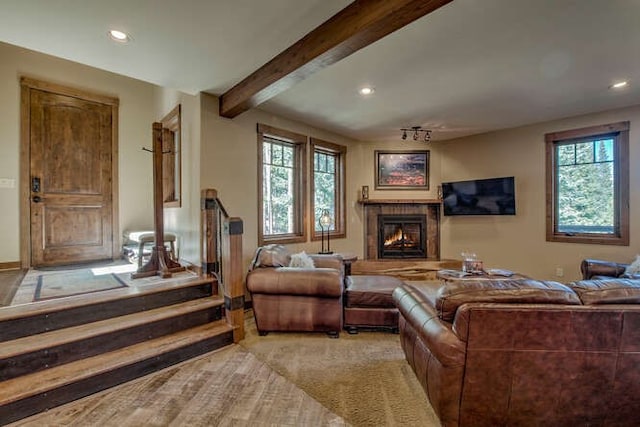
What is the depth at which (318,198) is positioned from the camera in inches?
201

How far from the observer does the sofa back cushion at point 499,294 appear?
153 cm

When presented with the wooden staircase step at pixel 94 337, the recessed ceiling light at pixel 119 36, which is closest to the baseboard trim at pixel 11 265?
the wooden staircase step at pixel 94 337

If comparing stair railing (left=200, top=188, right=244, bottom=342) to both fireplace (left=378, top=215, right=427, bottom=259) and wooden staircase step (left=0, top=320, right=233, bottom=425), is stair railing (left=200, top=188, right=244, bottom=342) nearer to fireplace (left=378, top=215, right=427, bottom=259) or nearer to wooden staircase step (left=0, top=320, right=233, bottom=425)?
wooden staircase step (left=0, top=320, right=233, bottom=425)

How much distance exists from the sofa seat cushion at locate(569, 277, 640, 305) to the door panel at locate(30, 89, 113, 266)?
5479 mm

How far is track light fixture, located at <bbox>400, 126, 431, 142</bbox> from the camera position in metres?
4.96

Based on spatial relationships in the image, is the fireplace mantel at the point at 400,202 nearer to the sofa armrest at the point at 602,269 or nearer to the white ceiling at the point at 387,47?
the white ceiling at the point at 387,47

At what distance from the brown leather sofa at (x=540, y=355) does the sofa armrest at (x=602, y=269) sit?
2.45 m

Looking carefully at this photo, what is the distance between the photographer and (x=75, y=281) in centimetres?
317

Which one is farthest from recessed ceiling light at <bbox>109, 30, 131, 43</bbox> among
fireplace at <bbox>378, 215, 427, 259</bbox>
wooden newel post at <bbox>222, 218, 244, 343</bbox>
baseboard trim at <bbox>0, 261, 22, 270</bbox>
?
fireplace at <bbox>378, 215, 427, 259</bbox>

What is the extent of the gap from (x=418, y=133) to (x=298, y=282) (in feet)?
12.4

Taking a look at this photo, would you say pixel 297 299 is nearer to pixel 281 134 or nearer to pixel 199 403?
pixel 199 403

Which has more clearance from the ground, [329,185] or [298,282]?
[329,185]

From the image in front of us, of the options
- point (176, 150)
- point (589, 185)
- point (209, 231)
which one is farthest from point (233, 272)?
point (589, 185)

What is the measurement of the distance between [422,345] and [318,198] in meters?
3.48
